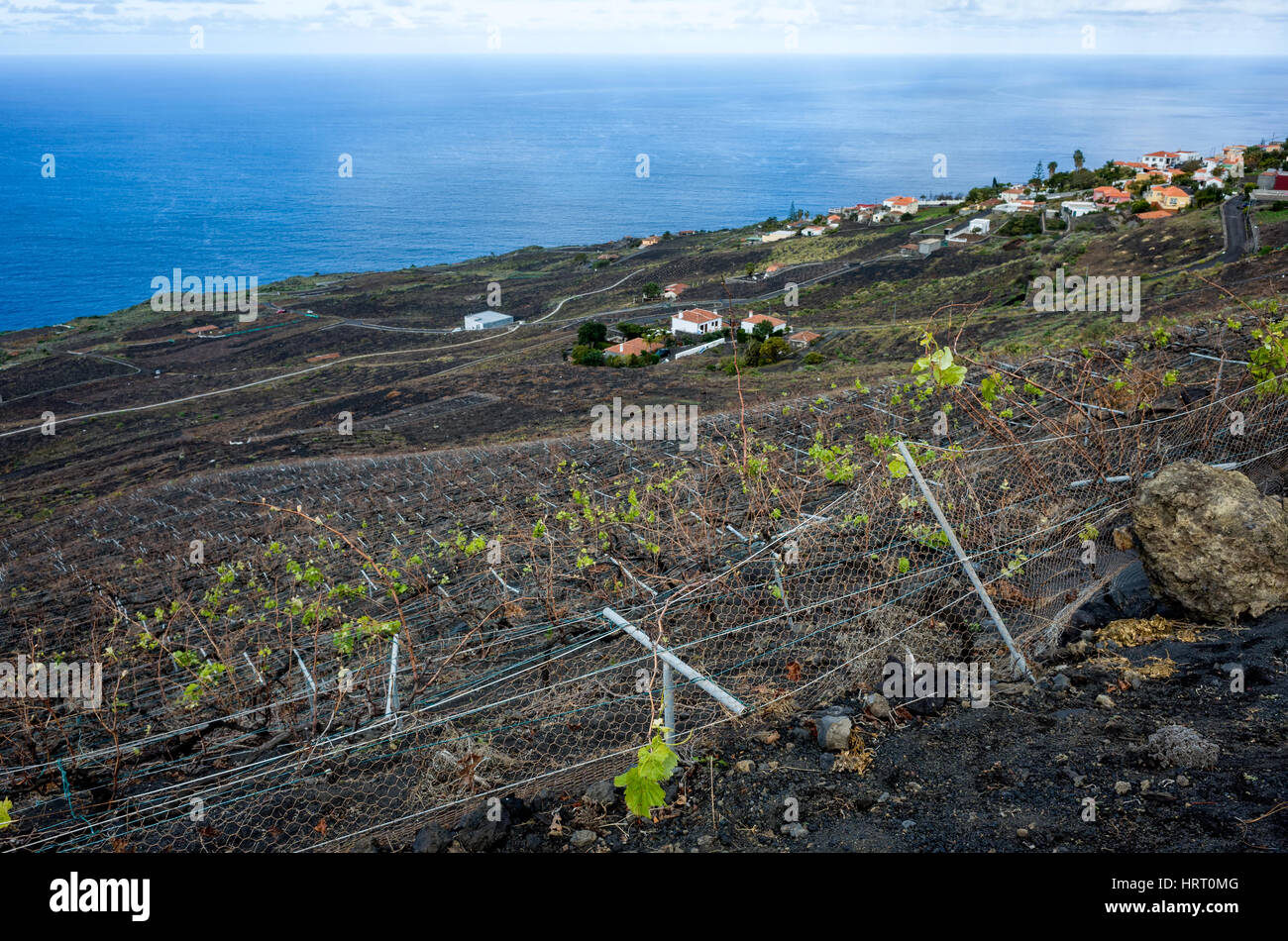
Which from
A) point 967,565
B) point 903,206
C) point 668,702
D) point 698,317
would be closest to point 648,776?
point 668,702

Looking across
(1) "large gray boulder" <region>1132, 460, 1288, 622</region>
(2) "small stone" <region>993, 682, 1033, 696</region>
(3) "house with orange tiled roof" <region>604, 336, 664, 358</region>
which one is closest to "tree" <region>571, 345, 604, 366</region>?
(3) "house with orange tiled roof" <region>604, 336, 664, 358</region>

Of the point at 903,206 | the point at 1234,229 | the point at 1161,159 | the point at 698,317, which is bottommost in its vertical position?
the point at 698,317

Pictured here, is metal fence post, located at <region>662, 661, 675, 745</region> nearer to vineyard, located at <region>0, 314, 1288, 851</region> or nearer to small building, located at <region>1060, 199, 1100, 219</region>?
vineyard, located at <region>0, 314, 1288, 851</region>

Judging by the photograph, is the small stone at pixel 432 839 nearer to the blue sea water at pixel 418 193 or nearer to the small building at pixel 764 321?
the small building at pixel 764 321

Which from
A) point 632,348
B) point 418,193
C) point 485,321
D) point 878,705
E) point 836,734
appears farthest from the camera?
point 418,193

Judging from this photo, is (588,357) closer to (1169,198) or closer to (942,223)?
(942,223)

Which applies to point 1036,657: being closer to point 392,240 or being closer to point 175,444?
point 175,444

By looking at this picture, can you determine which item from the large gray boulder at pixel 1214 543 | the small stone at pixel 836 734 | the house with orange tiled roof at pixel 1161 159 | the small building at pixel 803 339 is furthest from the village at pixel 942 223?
the small stone at pixel 836 734
